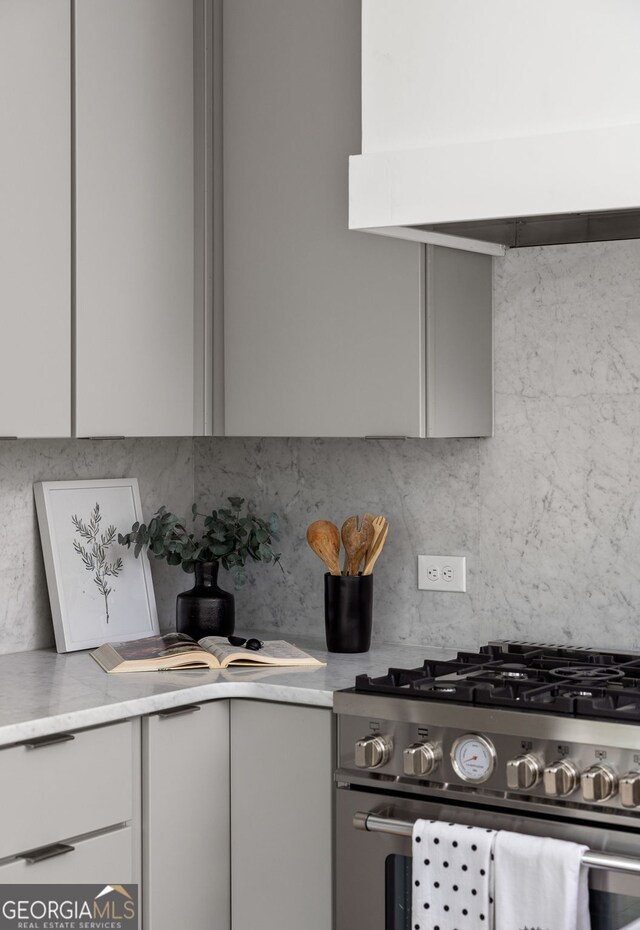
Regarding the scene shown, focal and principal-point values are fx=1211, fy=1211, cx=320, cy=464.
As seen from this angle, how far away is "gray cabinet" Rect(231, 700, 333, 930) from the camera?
2.27 m

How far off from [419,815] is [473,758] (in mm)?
154

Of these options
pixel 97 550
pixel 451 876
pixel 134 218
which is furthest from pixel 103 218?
pixel 451 876

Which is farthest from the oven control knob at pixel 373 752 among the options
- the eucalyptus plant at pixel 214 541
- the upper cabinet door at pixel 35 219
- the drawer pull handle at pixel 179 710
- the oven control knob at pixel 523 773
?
the upper cabinet door at pixel 35 219

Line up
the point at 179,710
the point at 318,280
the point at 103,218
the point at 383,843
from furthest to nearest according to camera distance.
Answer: the point at 318,280 → the point at 103,218 → the point at 179,710 → the point at 383,843

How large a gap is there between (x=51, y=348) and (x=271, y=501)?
84 centimetres

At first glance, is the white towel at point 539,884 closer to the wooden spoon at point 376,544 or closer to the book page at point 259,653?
the book page at point 259,653

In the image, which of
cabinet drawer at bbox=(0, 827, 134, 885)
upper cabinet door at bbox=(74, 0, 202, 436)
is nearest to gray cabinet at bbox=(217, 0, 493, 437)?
upper cabinet door at bbox=(74, 0, 202, 436)

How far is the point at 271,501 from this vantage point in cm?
308

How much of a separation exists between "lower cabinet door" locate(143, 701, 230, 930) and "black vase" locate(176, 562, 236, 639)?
1.48ft

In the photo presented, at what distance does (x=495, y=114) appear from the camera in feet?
6.99

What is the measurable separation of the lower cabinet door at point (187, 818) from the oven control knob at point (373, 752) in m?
0.37

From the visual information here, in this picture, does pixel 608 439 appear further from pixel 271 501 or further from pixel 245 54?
pixel 245 54

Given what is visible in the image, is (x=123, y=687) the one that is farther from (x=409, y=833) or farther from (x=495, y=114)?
(x=495, y=114)

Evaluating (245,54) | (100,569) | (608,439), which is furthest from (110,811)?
(245,54)
